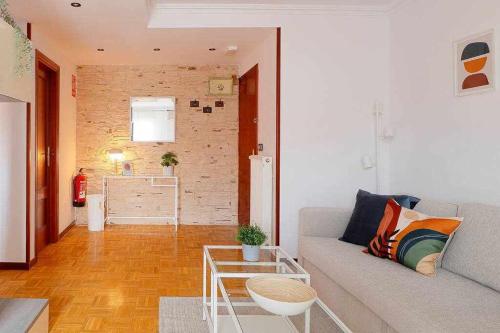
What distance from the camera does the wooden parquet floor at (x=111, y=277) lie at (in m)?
2.53

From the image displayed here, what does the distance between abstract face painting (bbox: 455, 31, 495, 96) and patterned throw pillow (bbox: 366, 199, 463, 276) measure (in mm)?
986

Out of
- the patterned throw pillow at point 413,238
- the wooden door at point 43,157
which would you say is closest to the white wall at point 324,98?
the patterned throw pillow at point 413,238

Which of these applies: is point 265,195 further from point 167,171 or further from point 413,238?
point 167,171

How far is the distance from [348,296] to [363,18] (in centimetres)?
276

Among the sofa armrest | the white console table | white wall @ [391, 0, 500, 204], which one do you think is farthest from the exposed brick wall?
the sofa armrest

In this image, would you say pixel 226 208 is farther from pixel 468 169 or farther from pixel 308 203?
pixel 468 169

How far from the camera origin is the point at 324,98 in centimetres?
380

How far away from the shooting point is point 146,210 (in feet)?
18.6

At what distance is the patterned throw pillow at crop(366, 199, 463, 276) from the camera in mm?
2109

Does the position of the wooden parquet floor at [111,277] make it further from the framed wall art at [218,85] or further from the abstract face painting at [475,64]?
the abstract face painting at [475,64]

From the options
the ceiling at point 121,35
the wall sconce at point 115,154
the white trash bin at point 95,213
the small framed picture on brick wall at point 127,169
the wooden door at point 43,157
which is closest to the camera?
the ceiling at point 121,35

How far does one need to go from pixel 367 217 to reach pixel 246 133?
2.74m

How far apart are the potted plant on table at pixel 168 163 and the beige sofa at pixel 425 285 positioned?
317 cm

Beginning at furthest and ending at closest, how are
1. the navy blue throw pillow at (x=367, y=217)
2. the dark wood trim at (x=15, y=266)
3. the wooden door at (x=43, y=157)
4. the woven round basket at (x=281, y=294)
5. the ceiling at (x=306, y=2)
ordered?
the wooden door at (x=43, y=157) → the ceiling at (x=306, y=2) → the dark wood trim at (x=15, y=266) → the navy blue throw pillow at (x=367, y=217) → the woven round basket at (x=281, y=294)
